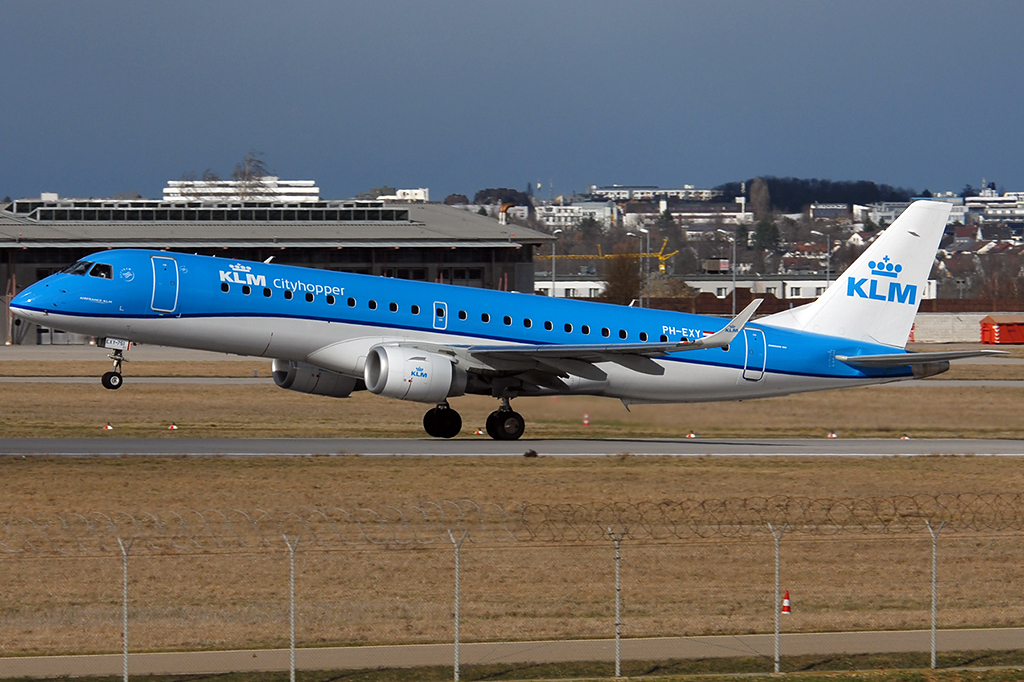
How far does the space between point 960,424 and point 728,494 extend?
695 inches

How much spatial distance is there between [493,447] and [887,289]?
12582 mm

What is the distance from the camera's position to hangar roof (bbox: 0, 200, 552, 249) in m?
85.8

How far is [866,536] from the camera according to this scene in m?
21.1

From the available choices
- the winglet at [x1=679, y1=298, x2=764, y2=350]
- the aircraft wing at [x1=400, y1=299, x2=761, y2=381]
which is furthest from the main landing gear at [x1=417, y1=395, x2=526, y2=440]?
the winglet at [x1=679, y1=298, x2=764, y2=350]

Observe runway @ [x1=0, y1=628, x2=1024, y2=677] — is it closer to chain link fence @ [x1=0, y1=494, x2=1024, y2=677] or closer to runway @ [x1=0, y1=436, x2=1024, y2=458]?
chain link fence @ [x1=0, y1=494, x2=1024, y2=677]

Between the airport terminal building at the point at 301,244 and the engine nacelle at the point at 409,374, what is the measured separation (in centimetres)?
5410

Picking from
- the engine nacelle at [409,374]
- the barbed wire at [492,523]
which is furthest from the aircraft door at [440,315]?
the barbed wire at [492,523]

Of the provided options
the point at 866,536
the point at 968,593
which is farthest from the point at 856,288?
the point at 968,593

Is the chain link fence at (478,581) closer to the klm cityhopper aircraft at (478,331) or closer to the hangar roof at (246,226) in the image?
the klm cityhopper aircraft at (478,331)

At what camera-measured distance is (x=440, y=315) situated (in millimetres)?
33062

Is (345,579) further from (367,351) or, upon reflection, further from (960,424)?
(960,424)

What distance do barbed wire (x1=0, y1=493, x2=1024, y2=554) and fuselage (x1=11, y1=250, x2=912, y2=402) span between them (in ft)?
31.5

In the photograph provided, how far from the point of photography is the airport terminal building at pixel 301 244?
276 feet

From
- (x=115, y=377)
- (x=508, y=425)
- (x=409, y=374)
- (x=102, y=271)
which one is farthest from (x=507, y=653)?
(x=115, y=377)
